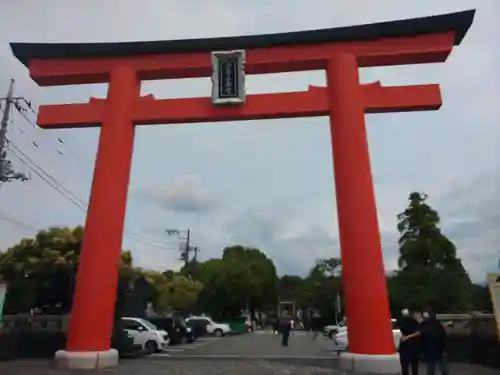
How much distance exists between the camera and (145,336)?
2005 centimetres

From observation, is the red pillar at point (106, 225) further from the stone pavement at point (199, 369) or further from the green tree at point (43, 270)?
the green tree at point (43, 270)

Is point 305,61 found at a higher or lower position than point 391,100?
higher

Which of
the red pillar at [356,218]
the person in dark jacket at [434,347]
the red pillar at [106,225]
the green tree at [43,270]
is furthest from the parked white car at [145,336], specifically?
the person in dark jacket at [434,347]

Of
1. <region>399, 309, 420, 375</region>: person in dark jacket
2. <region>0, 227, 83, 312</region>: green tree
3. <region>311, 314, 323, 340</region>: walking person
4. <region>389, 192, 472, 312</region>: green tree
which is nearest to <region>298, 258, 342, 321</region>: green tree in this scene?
<region>311, 314, 323, 340</region>: walking person

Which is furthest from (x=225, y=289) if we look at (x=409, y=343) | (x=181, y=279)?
(x=409, y=343)

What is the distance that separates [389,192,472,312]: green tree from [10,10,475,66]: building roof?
18387 mm

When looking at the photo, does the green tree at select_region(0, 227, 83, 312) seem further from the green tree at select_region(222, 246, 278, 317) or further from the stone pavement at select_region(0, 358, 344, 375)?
the green tree at select_region(222, 246, 278, 317)

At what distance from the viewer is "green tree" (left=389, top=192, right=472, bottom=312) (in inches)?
1144

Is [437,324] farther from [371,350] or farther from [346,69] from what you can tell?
[346,69]

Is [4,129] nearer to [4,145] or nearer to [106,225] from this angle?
[4,145]

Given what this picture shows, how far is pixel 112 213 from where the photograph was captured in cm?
1342

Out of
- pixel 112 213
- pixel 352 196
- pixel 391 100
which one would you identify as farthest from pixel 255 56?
pixel 112 213

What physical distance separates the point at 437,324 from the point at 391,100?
20.1ft

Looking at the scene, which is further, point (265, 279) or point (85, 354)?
point (265, 279)
